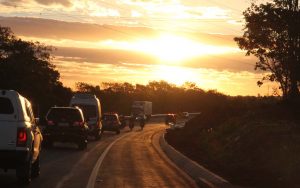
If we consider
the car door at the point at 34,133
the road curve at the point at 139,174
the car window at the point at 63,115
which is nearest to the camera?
the car door at the point at 34,133

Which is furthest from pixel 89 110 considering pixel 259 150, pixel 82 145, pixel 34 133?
pixel 34 133

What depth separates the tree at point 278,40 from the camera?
122 feet

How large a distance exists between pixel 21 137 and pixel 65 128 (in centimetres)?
1715

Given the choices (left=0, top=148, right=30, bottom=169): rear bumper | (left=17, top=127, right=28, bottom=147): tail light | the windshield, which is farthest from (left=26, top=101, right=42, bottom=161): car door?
the windshield

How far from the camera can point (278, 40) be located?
38906mm

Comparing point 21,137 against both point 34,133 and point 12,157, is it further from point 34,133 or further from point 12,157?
point 34,133

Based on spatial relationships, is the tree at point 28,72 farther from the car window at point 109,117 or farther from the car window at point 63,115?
the car window at point 63,115

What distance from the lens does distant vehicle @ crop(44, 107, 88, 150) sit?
106ft

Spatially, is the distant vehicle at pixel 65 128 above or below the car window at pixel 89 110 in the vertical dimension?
below

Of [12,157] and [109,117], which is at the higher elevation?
[109,117]

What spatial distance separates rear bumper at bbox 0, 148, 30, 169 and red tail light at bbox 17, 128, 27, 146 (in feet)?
0.51

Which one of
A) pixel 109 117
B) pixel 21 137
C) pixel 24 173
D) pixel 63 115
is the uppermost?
pixel 63 115

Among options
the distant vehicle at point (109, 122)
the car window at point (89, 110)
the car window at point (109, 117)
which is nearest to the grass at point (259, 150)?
the car window at point (89, 110)

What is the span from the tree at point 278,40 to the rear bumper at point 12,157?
919 inches
